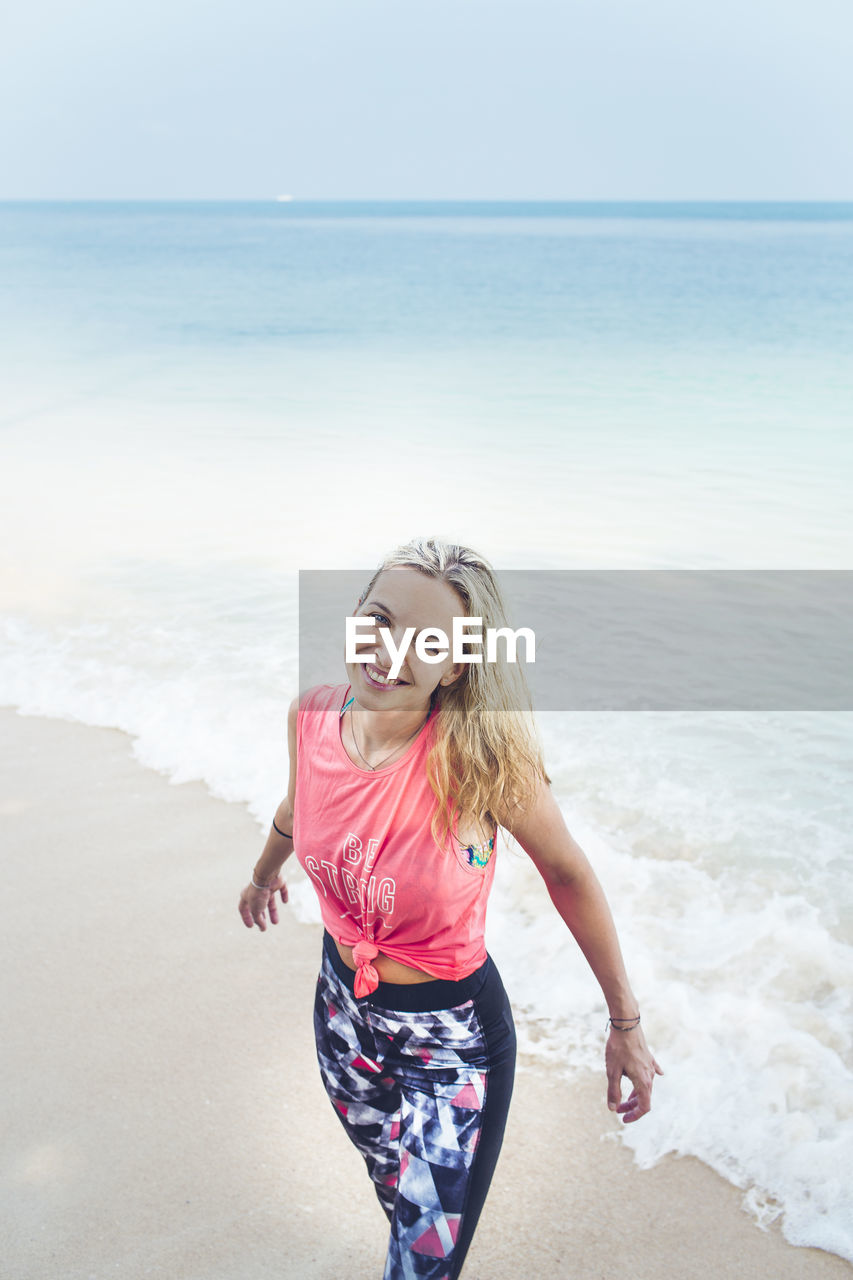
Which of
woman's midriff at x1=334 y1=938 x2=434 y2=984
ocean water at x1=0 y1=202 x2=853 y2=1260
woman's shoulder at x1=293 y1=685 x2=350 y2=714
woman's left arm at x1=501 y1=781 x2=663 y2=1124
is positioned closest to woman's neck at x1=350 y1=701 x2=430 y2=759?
woman's shoulder at x1=293 y1=685 x2=350 y2=714

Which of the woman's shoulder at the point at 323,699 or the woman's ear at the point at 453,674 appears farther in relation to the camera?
the woman's shoulder at the point at 323,699

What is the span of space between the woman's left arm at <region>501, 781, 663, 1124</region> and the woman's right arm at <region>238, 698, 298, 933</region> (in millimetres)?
533

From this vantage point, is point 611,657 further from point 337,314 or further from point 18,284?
point 18,284

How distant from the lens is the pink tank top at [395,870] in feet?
6.63

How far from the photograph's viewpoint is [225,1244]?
2.87 m

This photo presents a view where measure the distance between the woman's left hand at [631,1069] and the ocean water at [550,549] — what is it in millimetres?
1162

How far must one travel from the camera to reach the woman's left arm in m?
2.07

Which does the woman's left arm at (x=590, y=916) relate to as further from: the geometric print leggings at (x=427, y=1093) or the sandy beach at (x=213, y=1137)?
the sandy beach at (x=213, y=1137)

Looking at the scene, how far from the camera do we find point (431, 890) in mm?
2010

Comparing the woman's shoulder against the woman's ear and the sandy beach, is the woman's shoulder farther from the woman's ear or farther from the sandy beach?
the sandy beach

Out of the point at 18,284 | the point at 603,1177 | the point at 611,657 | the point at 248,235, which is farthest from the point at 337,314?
the point at 248,235

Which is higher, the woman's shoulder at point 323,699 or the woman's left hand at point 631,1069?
the woman's shoulder at point 323,699

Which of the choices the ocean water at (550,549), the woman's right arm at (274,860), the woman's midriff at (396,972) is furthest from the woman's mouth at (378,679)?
the ocean water at (550,549)

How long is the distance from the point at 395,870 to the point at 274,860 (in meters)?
0.70
